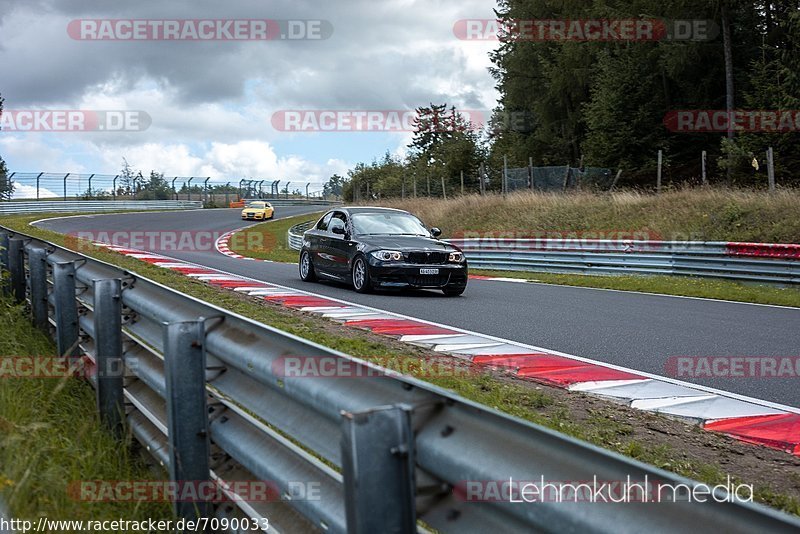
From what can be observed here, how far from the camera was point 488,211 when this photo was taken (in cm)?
2906

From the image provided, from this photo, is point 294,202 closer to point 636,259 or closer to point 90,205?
point 90,205

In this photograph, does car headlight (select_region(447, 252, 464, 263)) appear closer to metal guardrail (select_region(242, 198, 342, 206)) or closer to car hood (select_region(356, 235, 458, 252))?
car hood (select_region(356, 235, 458, 252))

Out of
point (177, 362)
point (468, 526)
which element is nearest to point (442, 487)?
point (468, 526)

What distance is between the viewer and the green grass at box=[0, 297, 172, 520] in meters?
3.56

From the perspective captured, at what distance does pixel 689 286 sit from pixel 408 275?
6.22m

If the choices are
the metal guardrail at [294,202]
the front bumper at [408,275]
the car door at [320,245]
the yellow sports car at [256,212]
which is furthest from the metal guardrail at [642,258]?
the metal guardrail at [294,202]

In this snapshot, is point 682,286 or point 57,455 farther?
point 682,286

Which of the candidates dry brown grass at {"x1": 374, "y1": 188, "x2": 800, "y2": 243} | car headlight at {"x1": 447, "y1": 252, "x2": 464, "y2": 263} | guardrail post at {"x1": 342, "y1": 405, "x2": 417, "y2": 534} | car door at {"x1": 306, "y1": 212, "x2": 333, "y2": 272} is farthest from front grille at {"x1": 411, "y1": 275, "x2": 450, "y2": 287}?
guardrail post at {"x1": 342, "y1": 405, "x2": 417, "y2": 534}

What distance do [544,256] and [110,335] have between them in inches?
669

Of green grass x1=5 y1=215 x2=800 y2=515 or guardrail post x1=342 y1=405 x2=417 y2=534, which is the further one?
green grass x1=5 y1=215 x2=800 y2=515

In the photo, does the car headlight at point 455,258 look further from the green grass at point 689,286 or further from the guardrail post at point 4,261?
the guardrail post at point 4,261

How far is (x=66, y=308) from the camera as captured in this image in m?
6.18

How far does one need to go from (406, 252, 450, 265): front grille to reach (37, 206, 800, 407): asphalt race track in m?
0.59

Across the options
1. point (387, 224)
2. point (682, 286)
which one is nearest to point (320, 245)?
point (387, 224)
